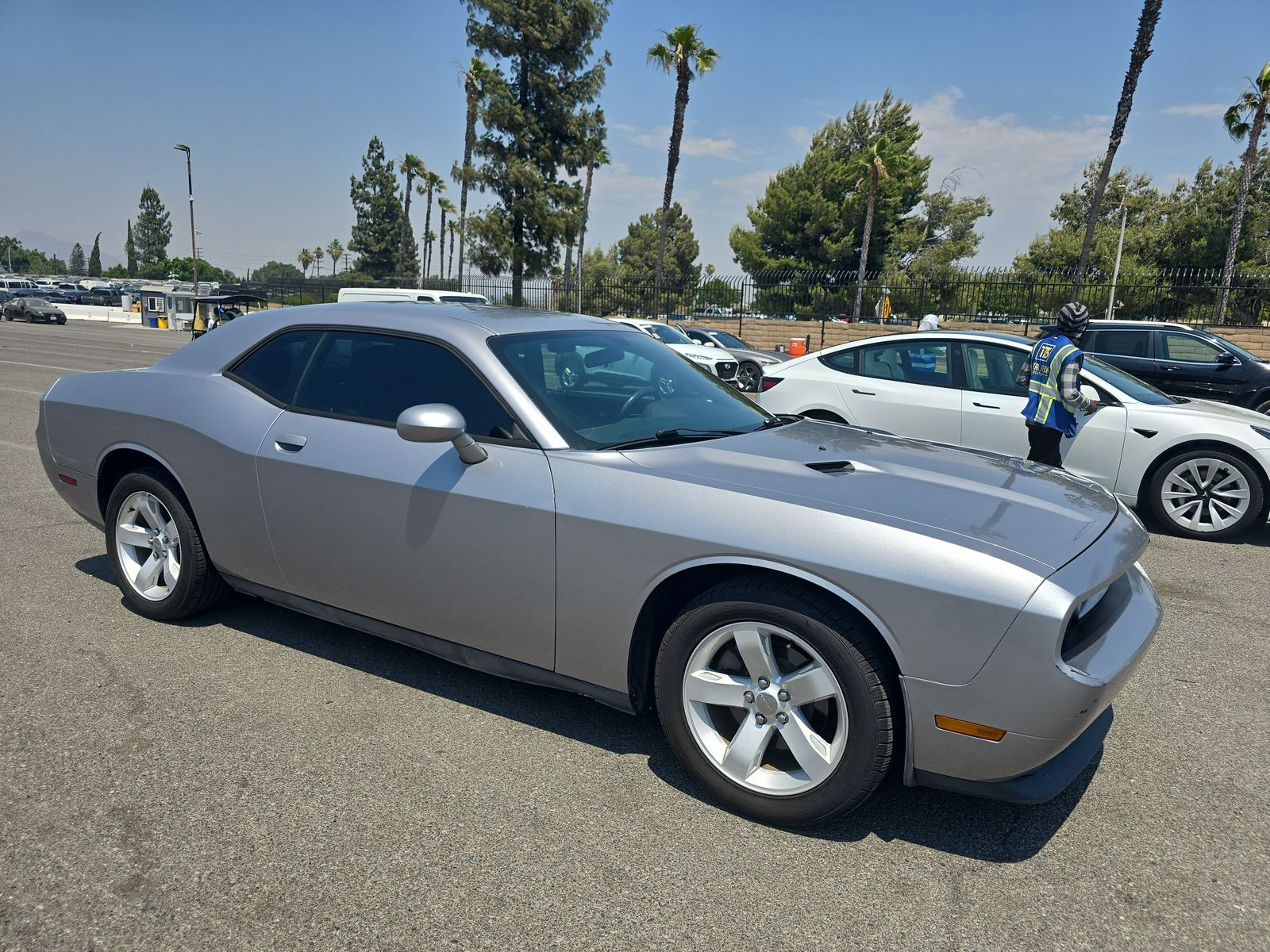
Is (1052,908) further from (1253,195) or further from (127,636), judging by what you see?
(1253,195)

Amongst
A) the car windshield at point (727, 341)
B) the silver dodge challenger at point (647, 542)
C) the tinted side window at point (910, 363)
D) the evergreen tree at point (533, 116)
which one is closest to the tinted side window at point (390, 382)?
the silver dodge challenger at point (647, 542)

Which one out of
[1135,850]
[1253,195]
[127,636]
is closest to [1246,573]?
[1135,850]

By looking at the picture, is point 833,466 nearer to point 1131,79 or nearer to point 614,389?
point 614,389

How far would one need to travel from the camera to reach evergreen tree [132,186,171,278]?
134000 mm

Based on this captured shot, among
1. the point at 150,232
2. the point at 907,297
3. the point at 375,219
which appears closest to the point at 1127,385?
the point at 907,297

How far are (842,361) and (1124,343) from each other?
5244mm

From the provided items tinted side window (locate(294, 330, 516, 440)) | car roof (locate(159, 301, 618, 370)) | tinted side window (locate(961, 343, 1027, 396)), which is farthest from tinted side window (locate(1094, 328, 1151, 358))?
tinted side window (locate(294, 330, 516, 440))

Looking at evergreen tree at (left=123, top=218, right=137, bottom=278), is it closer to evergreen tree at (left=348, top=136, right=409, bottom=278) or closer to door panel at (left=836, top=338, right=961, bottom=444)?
evergreen tree at (left=348, top=136, right=409, bottom=278)

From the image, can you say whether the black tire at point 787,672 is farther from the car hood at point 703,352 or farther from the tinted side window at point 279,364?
the car hood at point 703,352

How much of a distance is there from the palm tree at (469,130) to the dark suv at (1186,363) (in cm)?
2380

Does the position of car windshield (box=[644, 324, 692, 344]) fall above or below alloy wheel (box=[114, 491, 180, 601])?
above

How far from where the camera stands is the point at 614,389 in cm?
347

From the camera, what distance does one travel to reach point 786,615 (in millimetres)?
2455

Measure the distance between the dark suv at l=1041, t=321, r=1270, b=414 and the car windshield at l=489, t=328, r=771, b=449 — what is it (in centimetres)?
891
